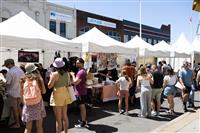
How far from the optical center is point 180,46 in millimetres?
23750

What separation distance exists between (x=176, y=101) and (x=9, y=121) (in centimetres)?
794

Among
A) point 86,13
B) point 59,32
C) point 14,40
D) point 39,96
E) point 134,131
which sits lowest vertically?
point 134,131

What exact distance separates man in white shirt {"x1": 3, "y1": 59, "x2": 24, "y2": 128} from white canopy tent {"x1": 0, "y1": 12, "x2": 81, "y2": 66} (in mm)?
596

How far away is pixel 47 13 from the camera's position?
89.8ft

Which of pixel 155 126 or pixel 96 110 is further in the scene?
pixel 96 110

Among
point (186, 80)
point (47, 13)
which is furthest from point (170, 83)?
point (47, 13)

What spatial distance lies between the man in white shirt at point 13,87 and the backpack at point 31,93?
2044 millimetres

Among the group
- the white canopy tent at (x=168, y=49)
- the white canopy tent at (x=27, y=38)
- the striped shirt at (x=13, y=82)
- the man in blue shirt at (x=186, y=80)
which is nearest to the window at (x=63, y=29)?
the white canopy tent at (x=168, y=49)

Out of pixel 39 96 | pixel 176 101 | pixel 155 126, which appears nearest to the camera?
pixel 39 96

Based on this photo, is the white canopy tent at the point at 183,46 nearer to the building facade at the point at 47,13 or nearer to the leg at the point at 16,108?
the building facade at the point at 47,13

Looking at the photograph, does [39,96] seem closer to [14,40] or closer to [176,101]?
[14,40]

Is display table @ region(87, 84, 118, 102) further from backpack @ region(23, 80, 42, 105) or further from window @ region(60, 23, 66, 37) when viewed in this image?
window @ region(60, 23, 66, 37)

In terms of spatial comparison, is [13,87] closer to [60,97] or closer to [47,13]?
[60,97]

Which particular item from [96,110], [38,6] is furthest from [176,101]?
[38,6]
